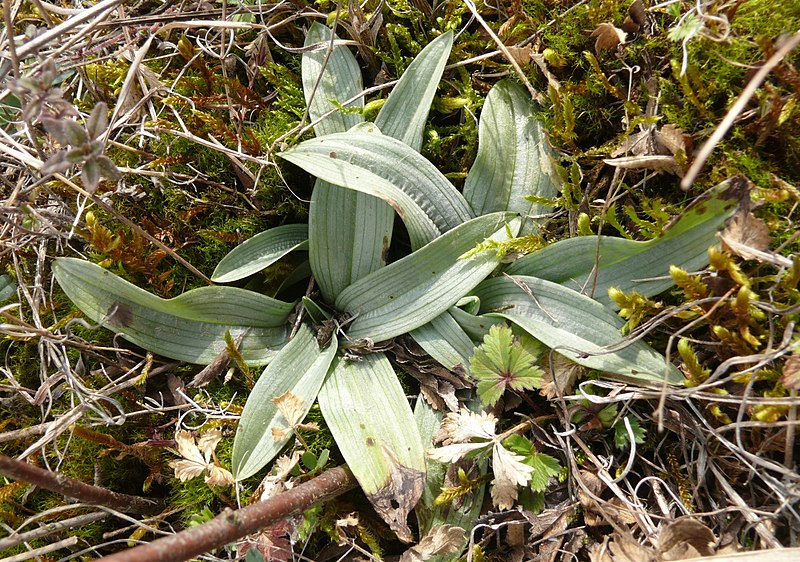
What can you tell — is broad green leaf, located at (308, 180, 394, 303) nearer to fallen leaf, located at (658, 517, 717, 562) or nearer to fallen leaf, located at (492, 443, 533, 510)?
fallen leaf, located at (492, 443, 533, 510)

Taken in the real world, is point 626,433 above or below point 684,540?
above

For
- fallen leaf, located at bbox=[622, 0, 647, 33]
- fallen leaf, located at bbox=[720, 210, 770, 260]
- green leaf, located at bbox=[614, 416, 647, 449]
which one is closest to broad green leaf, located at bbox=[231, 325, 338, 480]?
green leaf, located at bbox=[614, 416, 647, 449]

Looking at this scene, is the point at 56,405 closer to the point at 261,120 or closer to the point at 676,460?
the point at 261,120

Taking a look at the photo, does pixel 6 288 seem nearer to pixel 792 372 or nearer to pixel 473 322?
pixel 473 322

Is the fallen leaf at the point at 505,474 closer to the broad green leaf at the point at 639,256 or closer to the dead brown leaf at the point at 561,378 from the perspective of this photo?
the dead brown leaf at the point at 561,378

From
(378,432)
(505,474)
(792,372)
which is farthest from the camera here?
(378,432)

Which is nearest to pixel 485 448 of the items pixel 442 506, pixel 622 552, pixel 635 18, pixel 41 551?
pixel 442 506
